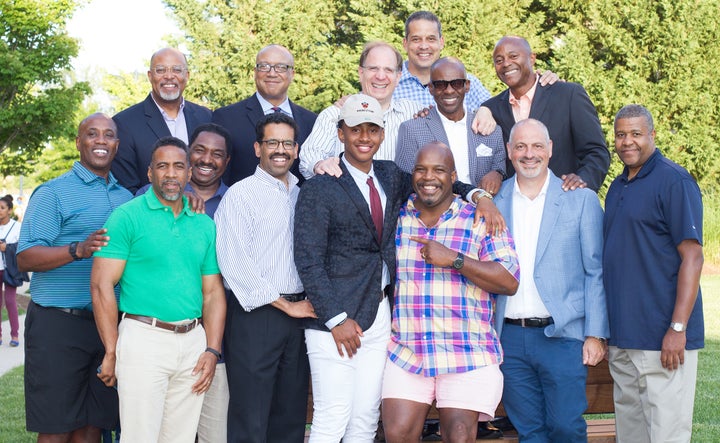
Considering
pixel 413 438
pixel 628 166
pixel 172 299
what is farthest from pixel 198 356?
pixel 628 166

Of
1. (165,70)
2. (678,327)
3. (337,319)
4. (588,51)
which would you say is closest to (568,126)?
(678,327)

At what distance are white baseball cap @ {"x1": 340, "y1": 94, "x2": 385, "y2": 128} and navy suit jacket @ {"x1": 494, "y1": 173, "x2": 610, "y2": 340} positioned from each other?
129 cm

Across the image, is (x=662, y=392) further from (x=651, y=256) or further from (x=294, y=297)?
(x=294, y=297)

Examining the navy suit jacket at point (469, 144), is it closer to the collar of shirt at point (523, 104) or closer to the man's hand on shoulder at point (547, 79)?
the collar of shirt at point (523, 104)

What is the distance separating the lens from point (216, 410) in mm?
5094

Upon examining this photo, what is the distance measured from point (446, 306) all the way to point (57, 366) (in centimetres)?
259

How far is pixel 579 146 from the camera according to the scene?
573 cm

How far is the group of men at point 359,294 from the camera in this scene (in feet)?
15.1

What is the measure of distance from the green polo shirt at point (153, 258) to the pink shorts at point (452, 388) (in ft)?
4.29

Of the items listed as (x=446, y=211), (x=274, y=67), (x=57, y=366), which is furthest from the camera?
(x=274, y=67)

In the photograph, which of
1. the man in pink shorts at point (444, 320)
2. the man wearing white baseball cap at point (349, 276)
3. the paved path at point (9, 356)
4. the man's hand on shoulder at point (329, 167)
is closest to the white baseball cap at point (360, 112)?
the man wearing white baseball cap at point (349, 276)

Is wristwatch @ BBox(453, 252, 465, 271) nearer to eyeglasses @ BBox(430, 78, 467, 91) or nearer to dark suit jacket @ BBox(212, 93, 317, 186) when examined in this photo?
eyeglasses @ BBox(430, 78, 467, 91)

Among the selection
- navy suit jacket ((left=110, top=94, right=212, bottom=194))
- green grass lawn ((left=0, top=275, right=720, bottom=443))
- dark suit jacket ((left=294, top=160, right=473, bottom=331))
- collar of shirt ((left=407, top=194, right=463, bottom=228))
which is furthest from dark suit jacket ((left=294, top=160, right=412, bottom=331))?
green grass lawn ((left=0, top=275, right=720, bottom=443))

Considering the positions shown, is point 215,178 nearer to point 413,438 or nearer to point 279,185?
point 279,185
